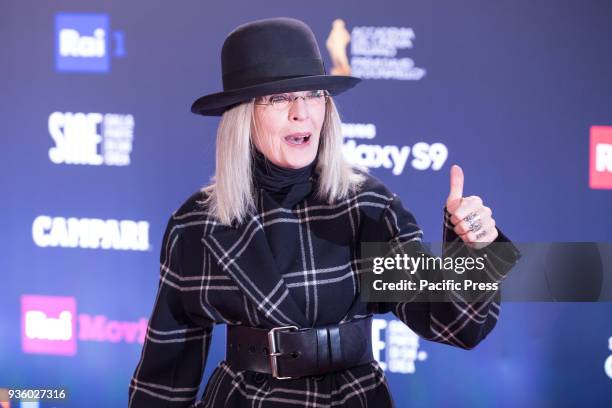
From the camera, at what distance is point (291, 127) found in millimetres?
1473

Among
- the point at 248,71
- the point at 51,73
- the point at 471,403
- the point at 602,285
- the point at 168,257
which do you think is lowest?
the point at 471,403

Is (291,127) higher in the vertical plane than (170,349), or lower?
higher

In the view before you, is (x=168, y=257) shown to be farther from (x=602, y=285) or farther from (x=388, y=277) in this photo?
(x=602, y=285)

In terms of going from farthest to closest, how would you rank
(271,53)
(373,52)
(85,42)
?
1. (85,42)
2. (373,52)
3. (271,53)

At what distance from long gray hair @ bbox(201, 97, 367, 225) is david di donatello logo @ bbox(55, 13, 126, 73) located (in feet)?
4.73

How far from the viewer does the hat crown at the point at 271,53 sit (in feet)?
4.82

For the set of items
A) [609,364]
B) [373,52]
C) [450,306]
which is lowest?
[609,364]

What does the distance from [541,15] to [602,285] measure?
35.2 inches

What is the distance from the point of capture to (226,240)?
57.9 inches

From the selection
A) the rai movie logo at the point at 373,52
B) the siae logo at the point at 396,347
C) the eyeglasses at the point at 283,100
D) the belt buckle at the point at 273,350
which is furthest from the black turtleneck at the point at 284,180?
the siae logo at the point at 396,347

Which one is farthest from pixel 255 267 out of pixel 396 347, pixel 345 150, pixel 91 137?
pixel 91 137

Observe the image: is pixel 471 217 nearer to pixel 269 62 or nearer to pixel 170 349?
pixel 269 62

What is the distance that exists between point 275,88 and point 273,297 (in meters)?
0.38

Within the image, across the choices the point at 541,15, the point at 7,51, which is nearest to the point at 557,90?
the point at 541,15
